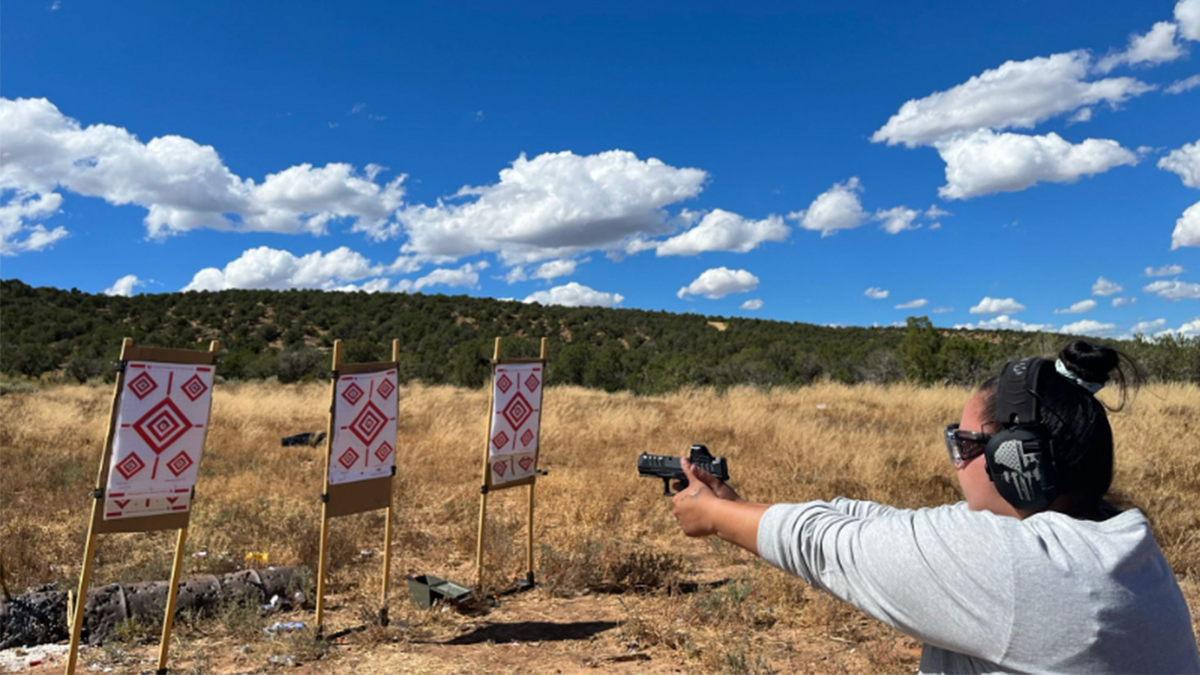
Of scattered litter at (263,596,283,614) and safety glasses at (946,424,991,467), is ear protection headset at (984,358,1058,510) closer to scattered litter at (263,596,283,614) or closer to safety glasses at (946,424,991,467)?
safety glasses at (946,424,991,467)

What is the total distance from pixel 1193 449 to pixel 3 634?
41.5 feet

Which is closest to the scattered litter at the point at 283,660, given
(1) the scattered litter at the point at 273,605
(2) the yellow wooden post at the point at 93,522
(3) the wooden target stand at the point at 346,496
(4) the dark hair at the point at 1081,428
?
(3) the wooden target stand at the point at 346,496

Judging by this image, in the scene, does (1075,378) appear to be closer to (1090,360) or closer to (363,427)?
(1090,360)

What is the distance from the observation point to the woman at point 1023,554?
1318 millimetres

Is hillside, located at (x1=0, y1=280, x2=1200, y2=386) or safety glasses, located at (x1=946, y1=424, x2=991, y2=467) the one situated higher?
hillside, located at (x1=0, y1=280, x2=1200, y2=386)

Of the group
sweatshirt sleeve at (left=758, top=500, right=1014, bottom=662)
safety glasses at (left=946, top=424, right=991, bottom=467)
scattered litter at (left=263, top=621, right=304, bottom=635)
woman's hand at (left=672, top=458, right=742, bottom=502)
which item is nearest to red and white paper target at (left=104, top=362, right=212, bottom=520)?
scattered litter at (left=263, top=621, right=304, bottom=635)

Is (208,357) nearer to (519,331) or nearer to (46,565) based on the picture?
(46,565)

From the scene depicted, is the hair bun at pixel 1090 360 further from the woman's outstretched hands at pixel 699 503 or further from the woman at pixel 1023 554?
the woman's outstretched hands at pixel 699 503

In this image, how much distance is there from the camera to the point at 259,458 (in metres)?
11.8

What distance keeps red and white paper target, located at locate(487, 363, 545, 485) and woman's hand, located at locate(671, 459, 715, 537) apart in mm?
4127

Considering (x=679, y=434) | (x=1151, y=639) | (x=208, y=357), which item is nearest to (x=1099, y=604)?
(x=1151, y=639)

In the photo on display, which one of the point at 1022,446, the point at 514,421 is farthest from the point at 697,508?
the point at 514,421

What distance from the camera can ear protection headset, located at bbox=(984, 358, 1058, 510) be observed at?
1493 millimetres

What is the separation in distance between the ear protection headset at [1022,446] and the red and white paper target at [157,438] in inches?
162
